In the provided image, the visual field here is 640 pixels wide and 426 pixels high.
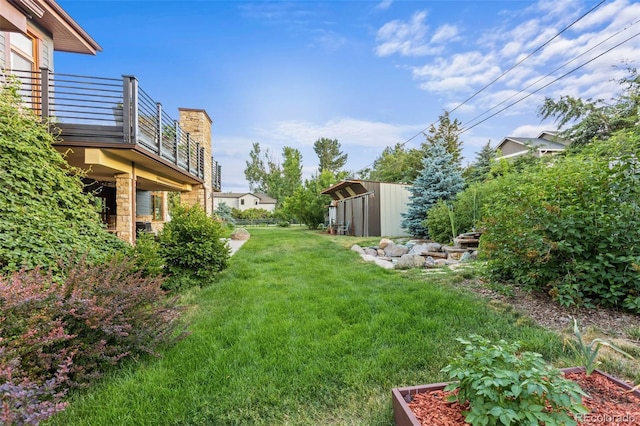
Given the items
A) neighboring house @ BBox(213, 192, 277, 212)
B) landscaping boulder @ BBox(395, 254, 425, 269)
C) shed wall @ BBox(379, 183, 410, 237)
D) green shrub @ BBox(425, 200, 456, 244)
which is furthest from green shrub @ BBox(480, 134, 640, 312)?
neighboring house @ BBox(213, 192, 277, 212)

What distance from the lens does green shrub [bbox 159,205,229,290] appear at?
5.00 metres

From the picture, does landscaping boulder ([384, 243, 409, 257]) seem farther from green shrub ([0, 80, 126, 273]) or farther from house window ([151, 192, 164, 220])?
house window ([151, 192, 164, 220])

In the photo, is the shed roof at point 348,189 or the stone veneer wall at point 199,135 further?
the shed roof at point 348,189

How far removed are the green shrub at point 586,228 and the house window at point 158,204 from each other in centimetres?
1594

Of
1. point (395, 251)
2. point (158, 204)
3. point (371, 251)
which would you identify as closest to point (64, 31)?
point (371, 251)

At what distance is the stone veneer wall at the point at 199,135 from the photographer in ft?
38.7

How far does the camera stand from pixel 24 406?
4.61 feet

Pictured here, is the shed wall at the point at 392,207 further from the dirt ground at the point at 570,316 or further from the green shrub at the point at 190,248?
the dirt ground at the point at 570,316

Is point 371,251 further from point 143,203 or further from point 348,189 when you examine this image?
point 143,203

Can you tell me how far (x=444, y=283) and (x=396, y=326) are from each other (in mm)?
1881

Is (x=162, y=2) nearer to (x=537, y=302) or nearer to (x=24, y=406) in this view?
(x=24, y=406)

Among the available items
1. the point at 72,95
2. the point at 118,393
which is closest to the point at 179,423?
the point at 118,393

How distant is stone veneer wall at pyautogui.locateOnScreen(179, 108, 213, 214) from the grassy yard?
29.2ft

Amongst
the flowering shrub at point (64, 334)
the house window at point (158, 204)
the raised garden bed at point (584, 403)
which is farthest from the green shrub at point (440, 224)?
the house window at point (158, 204)
